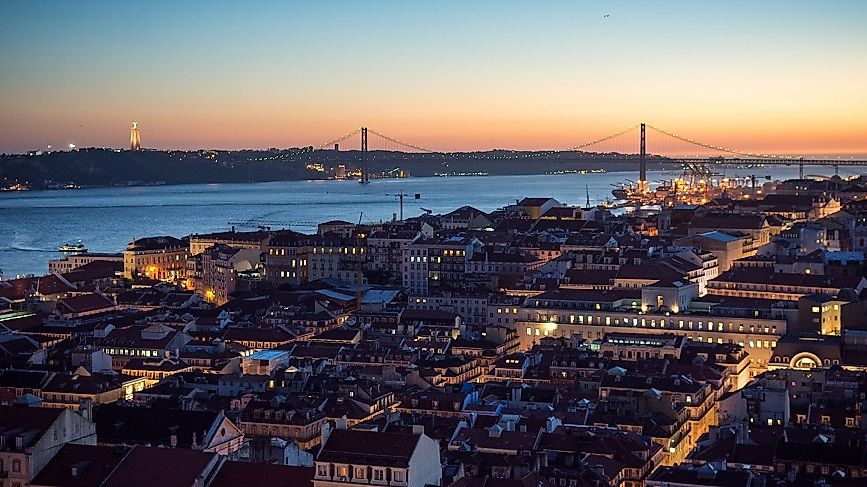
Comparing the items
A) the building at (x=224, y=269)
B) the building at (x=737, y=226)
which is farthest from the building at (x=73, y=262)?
the building at (x=737, y=226)

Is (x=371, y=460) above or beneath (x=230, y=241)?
above

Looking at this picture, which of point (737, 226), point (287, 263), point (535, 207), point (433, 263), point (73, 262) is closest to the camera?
point (433, 263)

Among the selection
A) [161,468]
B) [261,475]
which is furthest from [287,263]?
[261,475]

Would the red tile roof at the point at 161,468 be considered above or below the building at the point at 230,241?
above

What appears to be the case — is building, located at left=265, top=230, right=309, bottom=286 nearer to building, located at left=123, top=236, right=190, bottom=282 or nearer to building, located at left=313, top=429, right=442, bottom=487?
building, located at left=123, top=236, right=190, bottom=282

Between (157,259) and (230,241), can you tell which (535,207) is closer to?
(230,241)

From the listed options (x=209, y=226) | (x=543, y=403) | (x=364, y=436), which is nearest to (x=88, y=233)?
(x=209, y=226)

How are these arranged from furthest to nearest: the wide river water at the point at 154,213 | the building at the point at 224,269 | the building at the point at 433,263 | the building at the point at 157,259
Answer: the wide river water at the point at 154,213
the building at the point at 157,259
the building at the point at 224,269
the building at the point at 433,263

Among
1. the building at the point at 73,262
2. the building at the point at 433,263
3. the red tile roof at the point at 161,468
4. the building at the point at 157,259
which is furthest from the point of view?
the building at the point at 73,262

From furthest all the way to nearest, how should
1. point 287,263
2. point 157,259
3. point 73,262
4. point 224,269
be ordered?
point 73,262 → point 157,259 → point 287,263 → point 224,269

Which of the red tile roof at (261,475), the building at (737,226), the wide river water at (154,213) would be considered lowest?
the wide river water at (154,213)

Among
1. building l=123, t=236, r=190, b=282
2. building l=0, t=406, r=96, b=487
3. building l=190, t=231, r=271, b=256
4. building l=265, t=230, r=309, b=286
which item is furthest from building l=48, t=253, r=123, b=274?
building l=0, t=406, r=96, b=487

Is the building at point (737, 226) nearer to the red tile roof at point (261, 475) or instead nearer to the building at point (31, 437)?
the building at point (31, 437)
